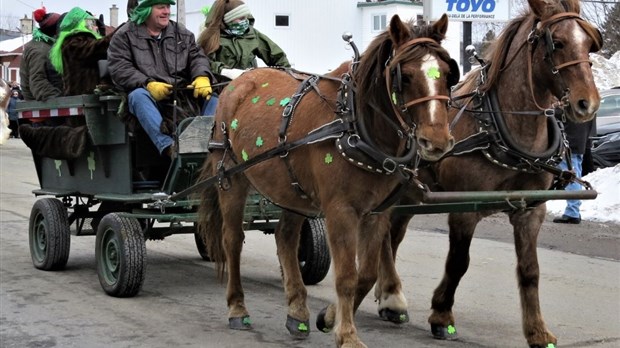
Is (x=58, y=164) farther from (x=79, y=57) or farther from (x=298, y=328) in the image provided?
(x=298, y=328)

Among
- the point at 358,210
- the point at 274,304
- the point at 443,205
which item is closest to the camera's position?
the point at 358,210

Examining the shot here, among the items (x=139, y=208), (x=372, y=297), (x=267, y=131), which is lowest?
(x=372, y=297)

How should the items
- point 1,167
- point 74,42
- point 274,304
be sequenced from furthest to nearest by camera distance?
point 1,167, point 74,42, point 274,304

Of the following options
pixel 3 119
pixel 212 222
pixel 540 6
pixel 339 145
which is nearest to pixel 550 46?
pixel 540 6

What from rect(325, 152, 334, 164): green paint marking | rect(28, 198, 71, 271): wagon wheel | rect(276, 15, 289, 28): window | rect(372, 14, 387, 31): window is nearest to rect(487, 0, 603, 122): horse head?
rect(325, 152, 334, 164): green paint marking

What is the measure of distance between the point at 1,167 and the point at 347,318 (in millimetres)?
17471

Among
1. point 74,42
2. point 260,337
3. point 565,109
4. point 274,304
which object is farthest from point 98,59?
point 565,109

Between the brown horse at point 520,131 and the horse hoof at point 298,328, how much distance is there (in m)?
0.83

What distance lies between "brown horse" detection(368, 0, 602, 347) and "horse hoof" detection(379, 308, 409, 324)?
0.47m

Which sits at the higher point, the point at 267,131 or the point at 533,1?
the point at 533,1

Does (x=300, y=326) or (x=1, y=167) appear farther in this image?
(x=1, y=167)

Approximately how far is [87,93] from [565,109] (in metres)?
4.71

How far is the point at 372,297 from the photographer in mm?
8234

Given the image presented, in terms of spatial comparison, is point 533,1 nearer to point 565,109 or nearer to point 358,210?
point 565,109
